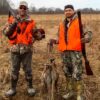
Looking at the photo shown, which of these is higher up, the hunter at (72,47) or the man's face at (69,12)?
the man's face at (69,12)

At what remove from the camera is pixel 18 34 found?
8523 mm

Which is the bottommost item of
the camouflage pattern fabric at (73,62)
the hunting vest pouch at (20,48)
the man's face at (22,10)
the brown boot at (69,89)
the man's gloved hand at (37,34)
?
the brown boot at (69,89)

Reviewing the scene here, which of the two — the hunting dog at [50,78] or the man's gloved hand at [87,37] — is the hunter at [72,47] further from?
the hunting dog at [50,78]

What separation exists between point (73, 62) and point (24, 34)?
127cm

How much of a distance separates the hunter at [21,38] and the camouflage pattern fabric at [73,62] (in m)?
0.87

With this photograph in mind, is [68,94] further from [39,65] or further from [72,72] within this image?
[39,65]

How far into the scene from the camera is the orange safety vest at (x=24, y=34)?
8.45 meters

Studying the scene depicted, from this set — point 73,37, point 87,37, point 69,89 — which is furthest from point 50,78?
point 87,37

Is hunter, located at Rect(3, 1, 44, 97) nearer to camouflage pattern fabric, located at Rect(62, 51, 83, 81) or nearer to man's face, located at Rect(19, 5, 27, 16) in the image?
man's face, located at Rect(19, 5, 27, 16)

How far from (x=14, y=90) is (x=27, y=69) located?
669 millimetres

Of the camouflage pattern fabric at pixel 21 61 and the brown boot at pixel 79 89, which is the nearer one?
the brown boot at pixel 79 89

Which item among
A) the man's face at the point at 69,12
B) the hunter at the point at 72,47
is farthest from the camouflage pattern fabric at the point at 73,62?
the man's face at the point at 69,12

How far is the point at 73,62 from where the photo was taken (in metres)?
8.28

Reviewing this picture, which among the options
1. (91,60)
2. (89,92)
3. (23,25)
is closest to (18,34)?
(23,25)
